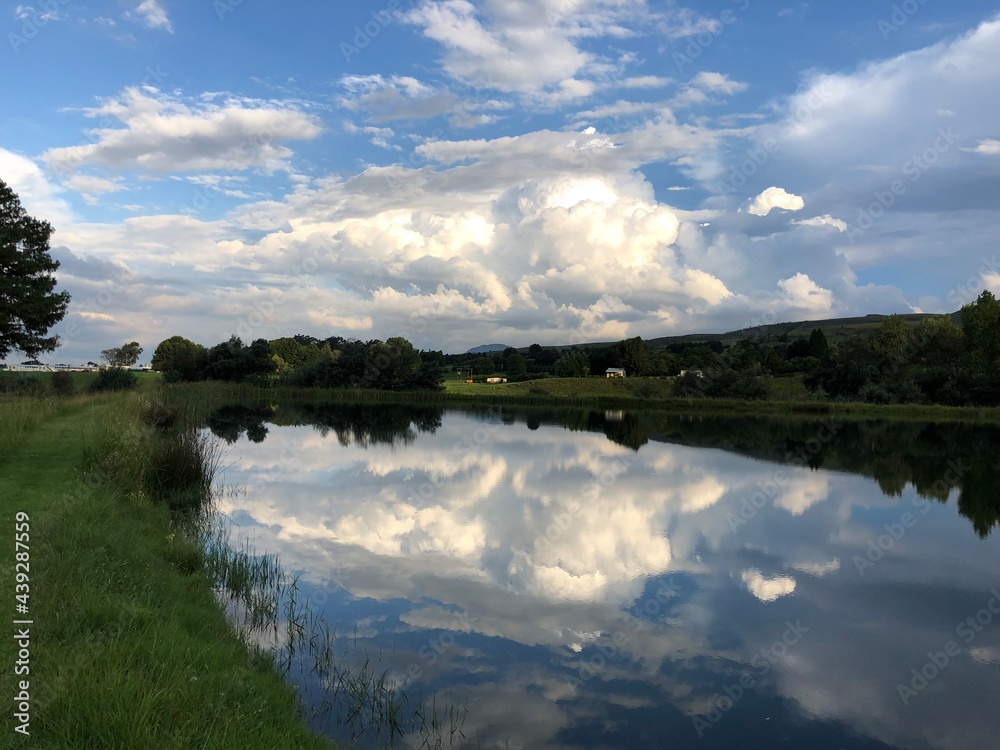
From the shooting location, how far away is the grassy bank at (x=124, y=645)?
3799mm

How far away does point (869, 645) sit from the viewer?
28.1 ft

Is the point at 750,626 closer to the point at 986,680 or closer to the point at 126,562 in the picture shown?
the point at 986,680

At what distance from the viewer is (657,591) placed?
10.4 m

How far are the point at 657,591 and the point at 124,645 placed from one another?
7820mm

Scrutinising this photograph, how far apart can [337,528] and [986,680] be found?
11.0 m

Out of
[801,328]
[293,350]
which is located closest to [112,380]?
[293,350]

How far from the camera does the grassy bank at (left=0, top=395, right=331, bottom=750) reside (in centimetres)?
380

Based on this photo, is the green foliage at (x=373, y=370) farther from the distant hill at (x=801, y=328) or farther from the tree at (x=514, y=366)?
the distant hill at (x=801, y=328)

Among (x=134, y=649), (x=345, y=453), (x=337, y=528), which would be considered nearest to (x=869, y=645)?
(x=134, y=649)

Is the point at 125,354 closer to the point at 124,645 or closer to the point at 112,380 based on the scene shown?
the point at 112,380

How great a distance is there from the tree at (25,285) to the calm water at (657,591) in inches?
480

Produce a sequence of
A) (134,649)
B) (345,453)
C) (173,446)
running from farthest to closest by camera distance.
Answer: (345,453) → (173,446) → (134,649)

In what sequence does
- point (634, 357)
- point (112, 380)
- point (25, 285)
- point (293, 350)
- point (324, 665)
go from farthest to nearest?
point (293, 350) < point (634, 357) < point (112, 380) < point (25, 285) < point (324, 665)

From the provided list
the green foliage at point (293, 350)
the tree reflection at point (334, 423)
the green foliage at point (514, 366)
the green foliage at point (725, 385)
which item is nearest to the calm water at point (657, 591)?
the tree reflection at point (334, 423)
